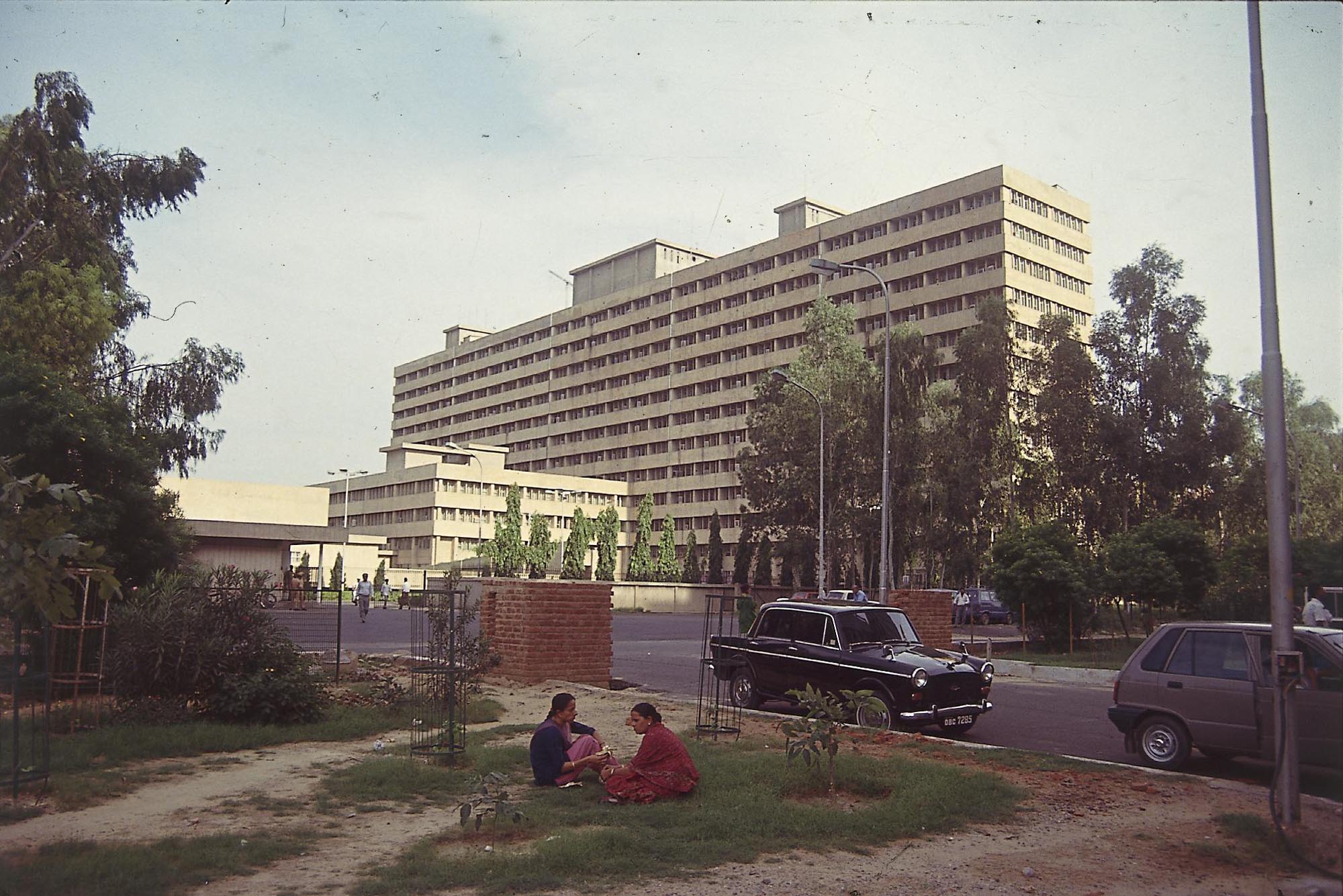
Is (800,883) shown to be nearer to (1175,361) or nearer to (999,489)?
(1175,361)

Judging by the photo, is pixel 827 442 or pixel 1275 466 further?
pixel 827 442

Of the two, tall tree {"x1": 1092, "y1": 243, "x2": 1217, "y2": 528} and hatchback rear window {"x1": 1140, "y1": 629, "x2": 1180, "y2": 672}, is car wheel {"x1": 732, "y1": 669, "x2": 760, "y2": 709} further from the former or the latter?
tall tree {"x1": 1092, "y1": 243, "x2": 1217, "y2": 528}

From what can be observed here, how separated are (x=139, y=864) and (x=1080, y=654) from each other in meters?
25.4

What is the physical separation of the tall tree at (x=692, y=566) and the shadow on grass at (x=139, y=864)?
74.3 meters

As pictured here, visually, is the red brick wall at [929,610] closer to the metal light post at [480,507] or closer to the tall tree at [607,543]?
the tall tree at [607,543]

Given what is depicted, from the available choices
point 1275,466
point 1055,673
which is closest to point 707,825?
point 1275,466

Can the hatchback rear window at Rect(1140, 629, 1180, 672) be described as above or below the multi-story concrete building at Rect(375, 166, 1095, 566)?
below

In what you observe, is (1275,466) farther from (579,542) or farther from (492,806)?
(579,542)

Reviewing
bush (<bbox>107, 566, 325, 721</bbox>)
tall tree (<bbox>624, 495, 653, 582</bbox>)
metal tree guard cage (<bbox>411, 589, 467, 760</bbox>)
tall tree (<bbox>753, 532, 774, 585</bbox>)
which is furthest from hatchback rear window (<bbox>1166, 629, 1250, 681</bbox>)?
tall tree (<bbox>624, 495, 653, 582</bbox>)

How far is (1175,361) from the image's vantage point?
146 feet

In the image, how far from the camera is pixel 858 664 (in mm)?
13039

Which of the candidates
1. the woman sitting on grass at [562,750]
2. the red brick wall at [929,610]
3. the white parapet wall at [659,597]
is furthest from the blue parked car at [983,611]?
the woman sitting on grass at [562,750]

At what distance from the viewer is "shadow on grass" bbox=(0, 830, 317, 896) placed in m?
5.80

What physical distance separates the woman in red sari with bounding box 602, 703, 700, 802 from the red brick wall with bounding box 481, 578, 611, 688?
25.6 ft
